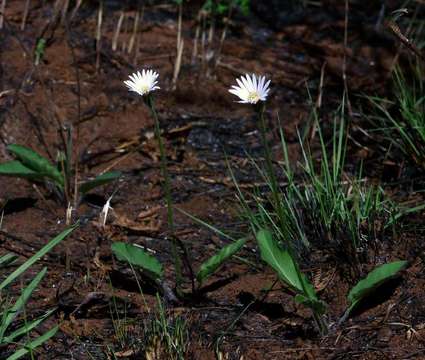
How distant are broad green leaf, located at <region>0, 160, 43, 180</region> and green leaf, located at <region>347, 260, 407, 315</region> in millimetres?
1347

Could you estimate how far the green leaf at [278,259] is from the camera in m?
2.60

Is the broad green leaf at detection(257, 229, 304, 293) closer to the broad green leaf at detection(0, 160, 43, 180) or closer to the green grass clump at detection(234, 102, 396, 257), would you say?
the green grass clump at detection(234, 102, 396, 257)

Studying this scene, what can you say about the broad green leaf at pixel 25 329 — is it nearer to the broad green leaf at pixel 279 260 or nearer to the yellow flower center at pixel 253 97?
the broad green leaf at pixel 279 260

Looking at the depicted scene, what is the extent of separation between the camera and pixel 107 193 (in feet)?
11.7

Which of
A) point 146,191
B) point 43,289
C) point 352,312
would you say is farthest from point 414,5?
point 43,289

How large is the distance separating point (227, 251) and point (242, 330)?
25 cm

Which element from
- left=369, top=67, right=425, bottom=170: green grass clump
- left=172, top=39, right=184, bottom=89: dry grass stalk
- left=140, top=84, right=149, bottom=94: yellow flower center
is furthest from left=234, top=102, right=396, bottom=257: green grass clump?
left=172, top=39, right=184, bottom=89: dry grass stalk

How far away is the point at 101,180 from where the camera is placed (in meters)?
3.23

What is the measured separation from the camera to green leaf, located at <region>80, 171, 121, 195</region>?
321 centimetres

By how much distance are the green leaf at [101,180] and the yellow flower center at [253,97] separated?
1002mm

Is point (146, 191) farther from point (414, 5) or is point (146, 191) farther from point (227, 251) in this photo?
point (414, 5)

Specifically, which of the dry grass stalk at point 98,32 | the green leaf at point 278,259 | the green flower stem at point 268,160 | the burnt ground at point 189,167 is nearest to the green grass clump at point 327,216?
the burnt ground at point 189,167

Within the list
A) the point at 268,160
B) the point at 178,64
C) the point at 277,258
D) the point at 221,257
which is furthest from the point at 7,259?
the point at 178,64

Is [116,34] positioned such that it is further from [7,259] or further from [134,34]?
[7,259]
